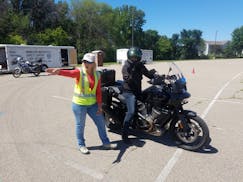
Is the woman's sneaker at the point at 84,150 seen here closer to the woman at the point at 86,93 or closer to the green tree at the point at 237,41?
the woman at the point at 86,93

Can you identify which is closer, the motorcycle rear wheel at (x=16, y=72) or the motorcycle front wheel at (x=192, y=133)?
the motorcycle front wheel at (x=192, y=133)

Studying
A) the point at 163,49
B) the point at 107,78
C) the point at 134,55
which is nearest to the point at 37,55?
the point at 107,78

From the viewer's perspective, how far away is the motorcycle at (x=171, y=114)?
3600mm

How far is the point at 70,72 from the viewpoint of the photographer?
10.5ft

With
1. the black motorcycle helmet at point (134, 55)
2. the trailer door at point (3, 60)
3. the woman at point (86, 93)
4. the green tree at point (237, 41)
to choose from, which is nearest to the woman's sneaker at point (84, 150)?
the woman at point (86, 93)

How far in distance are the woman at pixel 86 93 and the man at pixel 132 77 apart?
1.73 feet

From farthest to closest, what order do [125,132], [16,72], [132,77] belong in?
[16,72], [125,132], [132,77]

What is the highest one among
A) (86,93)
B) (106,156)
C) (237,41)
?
(237,41)

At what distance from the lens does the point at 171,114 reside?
3717 mm

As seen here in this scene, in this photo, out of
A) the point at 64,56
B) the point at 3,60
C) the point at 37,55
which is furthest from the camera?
the point at 64,56

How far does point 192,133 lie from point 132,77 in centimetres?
143

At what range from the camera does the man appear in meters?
3.70

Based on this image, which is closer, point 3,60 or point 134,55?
point 134,55

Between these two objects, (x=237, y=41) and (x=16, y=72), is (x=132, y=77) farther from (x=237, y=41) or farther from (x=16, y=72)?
(x=237, y=41)
